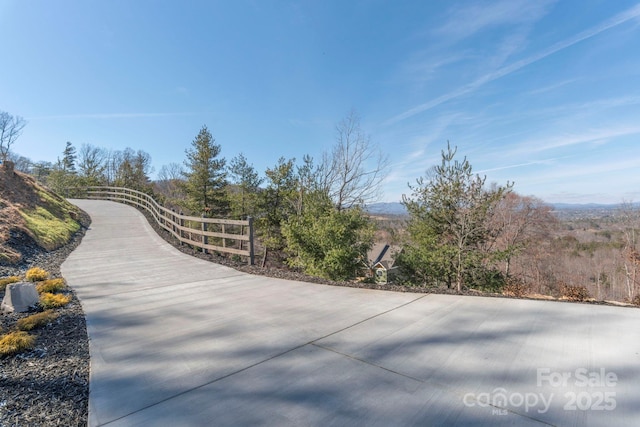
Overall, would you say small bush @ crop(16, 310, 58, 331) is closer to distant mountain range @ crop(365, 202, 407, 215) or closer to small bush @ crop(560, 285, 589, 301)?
small bush @ crop(560, 285, 589, 301)

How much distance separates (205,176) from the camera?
18.8 metres

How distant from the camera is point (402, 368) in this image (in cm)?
244

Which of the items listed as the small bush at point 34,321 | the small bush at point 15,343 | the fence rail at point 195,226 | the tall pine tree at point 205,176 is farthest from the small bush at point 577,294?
the tall pine tree at point 205,176

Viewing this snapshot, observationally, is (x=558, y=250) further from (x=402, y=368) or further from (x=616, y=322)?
(x=402, y=368)

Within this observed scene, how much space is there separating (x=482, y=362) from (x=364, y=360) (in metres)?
0.96

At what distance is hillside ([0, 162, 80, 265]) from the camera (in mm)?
7188

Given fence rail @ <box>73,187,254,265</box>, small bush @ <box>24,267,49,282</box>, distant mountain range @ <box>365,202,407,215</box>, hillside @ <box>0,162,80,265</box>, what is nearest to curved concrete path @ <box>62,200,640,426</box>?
small bush @ <box>24,267,49,282</box>

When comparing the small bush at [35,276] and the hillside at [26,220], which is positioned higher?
the hillside at [26,220]

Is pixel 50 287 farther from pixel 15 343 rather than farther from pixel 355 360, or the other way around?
pixel 355 360

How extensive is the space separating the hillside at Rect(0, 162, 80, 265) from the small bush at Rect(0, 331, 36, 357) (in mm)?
4819

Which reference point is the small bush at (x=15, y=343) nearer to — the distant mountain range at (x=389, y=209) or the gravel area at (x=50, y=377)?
the gravel area at (x=50, y=377)

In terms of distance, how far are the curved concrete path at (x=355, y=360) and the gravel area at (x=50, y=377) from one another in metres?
0.10

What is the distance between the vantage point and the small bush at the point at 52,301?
3.95 metres

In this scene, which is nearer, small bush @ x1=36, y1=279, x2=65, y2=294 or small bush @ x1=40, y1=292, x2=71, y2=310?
small bush @ x1=40, y1=292, x2=71, y2=310
